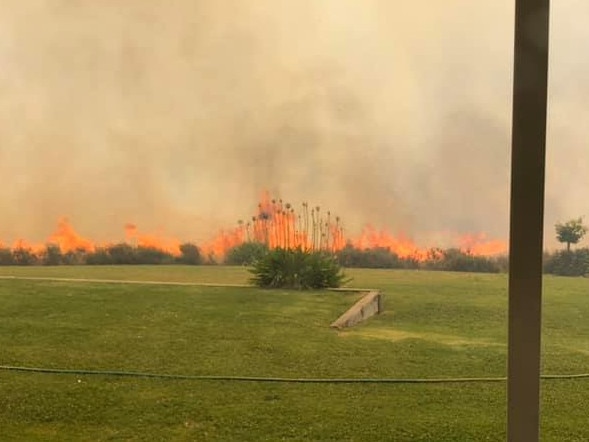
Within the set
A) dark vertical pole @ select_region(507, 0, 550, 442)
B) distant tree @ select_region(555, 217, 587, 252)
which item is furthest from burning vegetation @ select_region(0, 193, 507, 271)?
dark vertical pole @ select_region(507, 0, 550, 442)

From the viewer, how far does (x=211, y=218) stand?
1822 millimetres

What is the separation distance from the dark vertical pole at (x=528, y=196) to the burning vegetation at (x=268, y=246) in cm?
42

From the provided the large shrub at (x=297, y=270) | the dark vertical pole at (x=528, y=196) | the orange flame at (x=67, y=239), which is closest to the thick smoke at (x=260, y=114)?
the orange flame at (x=67, y=239)

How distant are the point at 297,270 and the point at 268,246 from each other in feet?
0.36

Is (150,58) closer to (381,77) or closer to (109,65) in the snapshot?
(109,65)

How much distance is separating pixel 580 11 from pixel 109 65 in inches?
50.6

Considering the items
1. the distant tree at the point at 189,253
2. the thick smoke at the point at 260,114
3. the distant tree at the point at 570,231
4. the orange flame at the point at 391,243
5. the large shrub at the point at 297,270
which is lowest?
the large shrub at the point at 297,270

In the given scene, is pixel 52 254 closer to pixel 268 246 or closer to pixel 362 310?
pixel 268 246

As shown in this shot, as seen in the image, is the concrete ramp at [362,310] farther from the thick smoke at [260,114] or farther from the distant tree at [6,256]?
the distant tree at [6,256]

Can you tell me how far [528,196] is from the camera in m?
1.29

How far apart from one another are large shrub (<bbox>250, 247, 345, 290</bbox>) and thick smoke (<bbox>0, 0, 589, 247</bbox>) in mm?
137

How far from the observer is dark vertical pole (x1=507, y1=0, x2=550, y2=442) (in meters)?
1.28

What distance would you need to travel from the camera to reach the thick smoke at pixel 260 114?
1.73 m

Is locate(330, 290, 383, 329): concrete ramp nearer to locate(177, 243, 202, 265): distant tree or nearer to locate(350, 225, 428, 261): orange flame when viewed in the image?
locate(350, 225, 428, 261): orange flame
